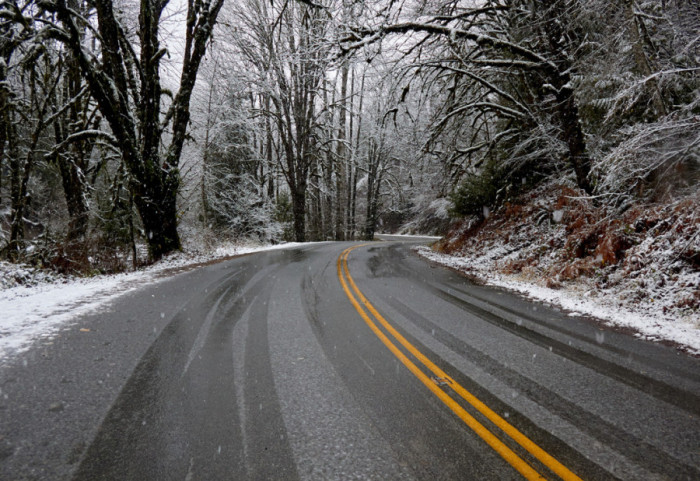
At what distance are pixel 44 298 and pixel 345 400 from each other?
21.1 feet

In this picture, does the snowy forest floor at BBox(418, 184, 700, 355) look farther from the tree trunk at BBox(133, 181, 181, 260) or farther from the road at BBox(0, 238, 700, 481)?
the tree trunk at BBox(133, 181, 181, 260)

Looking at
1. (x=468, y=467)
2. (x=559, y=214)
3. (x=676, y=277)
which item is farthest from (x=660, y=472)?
(x=559, y=214)

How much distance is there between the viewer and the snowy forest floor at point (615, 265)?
5.40 meters

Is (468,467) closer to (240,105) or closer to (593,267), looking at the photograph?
(593,267)

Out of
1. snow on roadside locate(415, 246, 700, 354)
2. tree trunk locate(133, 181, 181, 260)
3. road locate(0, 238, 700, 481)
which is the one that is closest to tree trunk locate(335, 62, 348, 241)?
tree trunk locate(133, 181, 181, 260)

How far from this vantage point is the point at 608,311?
19.3 feet

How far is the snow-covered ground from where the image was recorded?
4602mm

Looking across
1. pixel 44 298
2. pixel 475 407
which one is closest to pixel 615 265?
pixel 475 407

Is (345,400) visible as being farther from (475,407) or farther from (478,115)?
(478,115)

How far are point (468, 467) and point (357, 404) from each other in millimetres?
1064

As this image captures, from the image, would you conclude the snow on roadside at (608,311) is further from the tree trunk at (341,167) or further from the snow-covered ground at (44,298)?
the tree trunk at (341,167)

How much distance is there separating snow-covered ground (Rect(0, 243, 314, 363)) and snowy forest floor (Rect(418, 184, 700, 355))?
8262 mm

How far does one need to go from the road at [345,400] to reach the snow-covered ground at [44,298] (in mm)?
405

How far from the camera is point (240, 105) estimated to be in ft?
72.3
